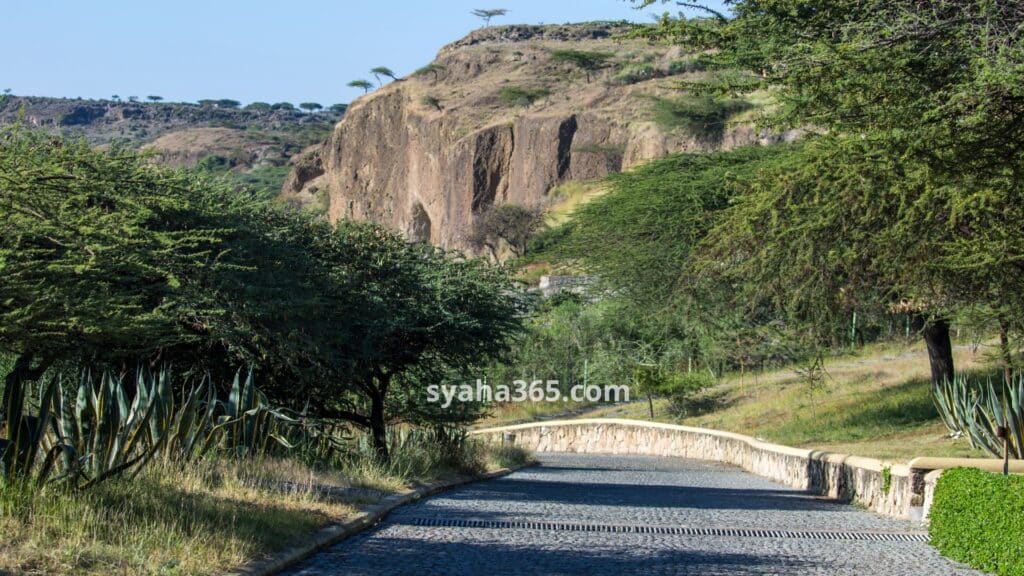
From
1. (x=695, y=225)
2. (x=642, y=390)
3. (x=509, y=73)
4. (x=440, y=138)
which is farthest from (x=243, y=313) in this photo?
(x=509, y=73)

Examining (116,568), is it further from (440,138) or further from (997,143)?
(440,138)

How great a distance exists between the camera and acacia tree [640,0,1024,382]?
13.3 metres

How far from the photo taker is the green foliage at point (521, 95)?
10038cm

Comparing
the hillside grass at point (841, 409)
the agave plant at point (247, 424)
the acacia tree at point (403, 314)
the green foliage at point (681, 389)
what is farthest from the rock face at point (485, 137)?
the agave plant at point (247, 424)

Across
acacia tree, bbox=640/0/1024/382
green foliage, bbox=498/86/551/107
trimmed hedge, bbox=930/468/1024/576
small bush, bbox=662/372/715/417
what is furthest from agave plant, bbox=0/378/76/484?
green foliage, bbox=498/86/551/107

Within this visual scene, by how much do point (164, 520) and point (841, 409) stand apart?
914 inches

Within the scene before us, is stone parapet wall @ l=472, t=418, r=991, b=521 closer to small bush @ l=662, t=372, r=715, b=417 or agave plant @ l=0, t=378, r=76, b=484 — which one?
small bush @ l=662, t=372, r=715, b=417

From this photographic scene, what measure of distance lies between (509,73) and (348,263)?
9668cm

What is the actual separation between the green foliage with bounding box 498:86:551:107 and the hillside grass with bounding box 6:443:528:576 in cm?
9033

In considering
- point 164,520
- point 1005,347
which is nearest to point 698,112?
point 1005,347

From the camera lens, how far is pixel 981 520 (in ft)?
31.8

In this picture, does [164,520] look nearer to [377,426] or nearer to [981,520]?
[981,520]

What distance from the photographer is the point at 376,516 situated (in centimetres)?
1130

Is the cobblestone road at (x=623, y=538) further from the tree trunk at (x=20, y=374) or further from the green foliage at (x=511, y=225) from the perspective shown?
the green foliage at (x=511, y=225)
